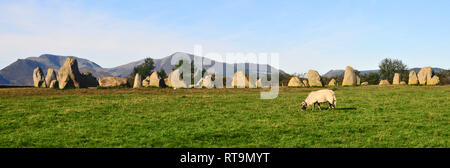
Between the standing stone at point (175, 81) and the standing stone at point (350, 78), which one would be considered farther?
the standing stone at point (350, 78)

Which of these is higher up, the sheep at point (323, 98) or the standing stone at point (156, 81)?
the standing stone at point (156, 81)

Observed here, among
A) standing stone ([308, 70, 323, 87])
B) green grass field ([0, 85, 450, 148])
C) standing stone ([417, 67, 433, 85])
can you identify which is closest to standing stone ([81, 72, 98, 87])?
green grass field ([0, 85, 450, 148])

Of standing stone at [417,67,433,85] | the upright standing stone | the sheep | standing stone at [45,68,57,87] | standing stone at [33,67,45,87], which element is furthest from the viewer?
standing stone at [33,67,45,87]

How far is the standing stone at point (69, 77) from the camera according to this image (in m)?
45.2

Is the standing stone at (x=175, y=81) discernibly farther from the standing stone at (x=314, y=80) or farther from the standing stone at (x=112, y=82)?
the standing stone at (x=314, y=80)

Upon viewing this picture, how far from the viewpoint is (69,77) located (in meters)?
46.0

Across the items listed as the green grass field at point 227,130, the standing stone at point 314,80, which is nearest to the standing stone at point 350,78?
the standing stone at point 314,80

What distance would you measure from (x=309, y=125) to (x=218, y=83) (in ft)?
135

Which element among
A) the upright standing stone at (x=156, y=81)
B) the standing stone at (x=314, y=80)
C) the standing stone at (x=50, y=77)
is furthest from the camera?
the standing stone at (x=50, y=77)

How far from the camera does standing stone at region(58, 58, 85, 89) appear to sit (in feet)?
148

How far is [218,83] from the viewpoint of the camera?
53.8 meters

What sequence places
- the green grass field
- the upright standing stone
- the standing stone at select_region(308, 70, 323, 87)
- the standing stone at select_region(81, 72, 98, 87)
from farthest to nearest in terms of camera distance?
the standing stone at select_region(308, 70, 323, 87) < the standing stone at select_region(81, 72, 98, 87) < the upright standing stone < the green grass field

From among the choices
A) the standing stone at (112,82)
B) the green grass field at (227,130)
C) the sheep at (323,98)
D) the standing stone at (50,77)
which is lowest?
the green grass field at (227,130)

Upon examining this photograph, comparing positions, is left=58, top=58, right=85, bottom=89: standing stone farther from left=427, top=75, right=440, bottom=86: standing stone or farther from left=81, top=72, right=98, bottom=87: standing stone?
left=427, top=75, right=440, bottom=86: standing stone
